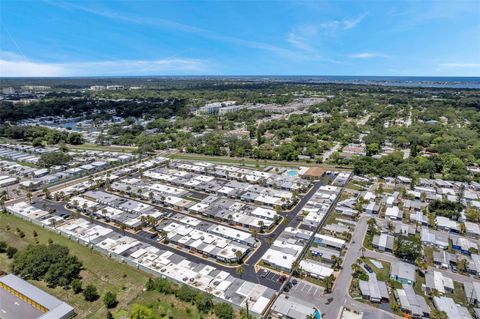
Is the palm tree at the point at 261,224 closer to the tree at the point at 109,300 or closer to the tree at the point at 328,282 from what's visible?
the tree at the point at 328,282

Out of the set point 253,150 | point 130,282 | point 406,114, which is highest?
point 406,114

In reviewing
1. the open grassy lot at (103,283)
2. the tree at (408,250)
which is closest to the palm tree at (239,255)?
the open grassy lot at (103,283)

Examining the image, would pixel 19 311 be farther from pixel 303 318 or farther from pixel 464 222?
pixel 464 222

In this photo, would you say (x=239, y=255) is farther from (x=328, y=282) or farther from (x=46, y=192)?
(x=46, y=192)

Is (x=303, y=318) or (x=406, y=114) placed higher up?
(x=406, y=114)

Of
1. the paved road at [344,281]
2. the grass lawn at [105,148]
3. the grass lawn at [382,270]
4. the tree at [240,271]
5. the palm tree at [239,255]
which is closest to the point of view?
the paved road at [344,281]

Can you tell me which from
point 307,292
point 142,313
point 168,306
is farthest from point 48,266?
point 307,292

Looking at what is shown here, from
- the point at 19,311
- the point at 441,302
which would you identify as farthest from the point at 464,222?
the point at 19,311
